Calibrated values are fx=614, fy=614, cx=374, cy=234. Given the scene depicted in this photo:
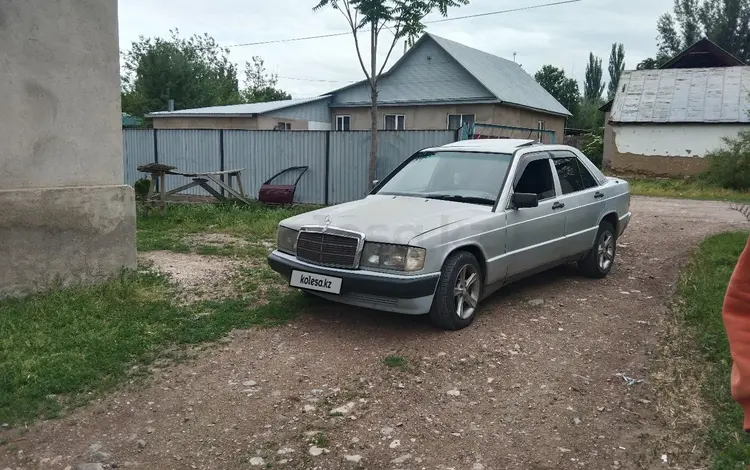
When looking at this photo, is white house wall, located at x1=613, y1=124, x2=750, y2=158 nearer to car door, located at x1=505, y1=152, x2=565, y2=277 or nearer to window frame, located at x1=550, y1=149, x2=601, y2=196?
window frame, located at x1=550, y1=149, x2=601, y2=196

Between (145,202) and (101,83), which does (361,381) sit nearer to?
(101,83)

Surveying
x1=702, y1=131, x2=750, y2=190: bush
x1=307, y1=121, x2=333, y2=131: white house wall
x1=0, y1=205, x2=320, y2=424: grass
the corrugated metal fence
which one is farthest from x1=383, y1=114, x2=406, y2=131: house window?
x1=0, y1=205, x2=320, y2=424: grass

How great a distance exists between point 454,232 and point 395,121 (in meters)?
22.6

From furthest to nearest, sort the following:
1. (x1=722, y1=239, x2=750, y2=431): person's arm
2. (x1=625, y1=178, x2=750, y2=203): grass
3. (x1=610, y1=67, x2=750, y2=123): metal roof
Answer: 1. (x1=610, y1=67, x2=750, y2=123): metal roof
2. (x1=625, y1=178, x2=750, y2=203): grass
3. (x1=722, y1=239, x2=750, y2=431): person's arm

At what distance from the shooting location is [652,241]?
32.1 feet

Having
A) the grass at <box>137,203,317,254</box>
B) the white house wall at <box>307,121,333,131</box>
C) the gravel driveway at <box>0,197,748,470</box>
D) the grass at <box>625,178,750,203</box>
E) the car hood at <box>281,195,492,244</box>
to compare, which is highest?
the white house wall at <box>307,121,333,131</box>

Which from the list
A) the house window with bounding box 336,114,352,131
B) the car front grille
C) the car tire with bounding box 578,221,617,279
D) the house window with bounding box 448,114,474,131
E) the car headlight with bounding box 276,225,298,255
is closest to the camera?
the car front grille

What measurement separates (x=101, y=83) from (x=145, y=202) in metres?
5.81

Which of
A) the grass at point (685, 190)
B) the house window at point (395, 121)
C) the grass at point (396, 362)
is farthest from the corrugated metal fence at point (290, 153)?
the house window at point (395, 121)

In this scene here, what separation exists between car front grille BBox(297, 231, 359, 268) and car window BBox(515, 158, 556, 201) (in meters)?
1.97

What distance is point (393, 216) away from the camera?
5312 mm

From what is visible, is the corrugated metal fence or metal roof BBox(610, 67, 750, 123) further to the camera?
metal roof BBox(610, 67, 750, 123)

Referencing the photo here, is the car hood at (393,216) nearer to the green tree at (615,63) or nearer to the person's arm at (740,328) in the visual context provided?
the person's arm at (740,328)

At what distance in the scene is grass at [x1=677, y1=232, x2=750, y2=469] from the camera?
10.8 feet
